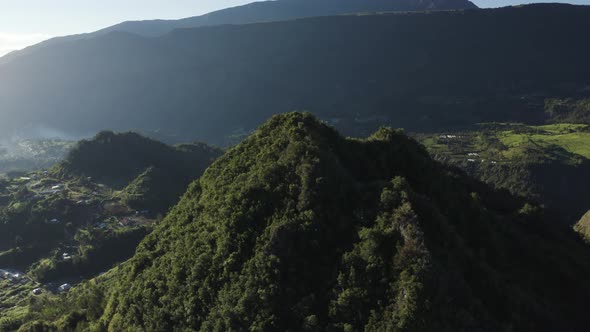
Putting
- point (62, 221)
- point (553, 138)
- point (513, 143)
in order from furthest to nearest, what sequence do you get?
point (553, 138), point (513, 143), point (62, 221)

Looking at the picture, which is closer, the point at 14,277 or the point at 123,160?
the point at 14,277

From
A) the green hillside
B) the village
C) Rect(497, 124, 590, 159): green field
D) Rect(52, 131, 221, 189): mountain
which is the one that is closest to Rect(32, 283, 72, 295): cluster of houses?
the village

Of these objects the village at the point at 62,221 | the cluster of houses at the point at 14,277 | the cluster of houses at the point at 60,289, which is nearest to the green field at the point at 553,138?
the village at the point at 62,221

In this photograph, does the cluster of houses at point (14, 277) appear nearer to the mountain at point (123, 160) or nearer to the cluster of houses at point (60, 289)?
the cluster of houses at point (60, 289)

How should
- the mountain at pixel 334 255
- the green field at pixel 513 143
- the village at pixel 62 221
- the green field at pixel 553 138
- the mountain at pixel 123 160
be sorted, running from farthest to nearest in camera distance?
the green field at pixel 553 138, the mountain at pixel 123 160, the green field at pixel 513 143, the village at pixel 62 221, the mountain at pixel 334 255

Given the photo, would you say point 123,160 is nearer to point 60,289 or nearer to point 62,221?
point 62,221

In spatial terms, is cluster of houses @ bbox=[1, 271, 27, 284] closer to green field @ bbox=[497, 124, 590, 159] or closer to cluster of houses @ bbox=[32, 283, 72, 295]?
cluster of houses @ bbox=[32, 283, 72, 295]

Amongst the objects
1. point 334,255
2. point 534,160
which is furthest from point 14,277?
point 534,160

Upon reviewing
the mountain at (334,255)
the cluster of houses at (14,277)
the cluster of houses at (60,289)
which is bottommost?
the cluster of houses at (14,277)

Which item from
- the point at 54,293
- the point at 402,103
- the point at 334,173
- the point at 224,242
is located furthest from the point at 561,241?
the point at 402,103
